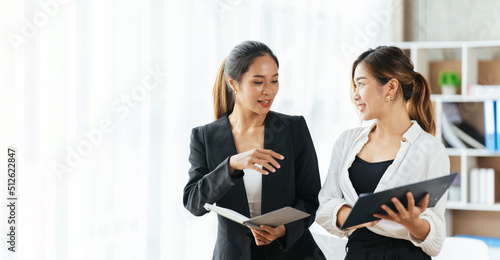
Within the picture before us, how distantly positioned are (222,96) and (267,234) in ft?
1.67

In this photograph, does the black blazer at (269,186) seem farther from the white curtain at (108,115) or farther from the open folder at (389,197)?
the white curtain at (108,115)

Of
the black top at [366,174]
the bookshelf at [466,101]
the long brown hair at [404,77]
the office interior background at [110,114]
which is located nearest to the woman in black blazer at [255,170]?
the black top at [366,174]

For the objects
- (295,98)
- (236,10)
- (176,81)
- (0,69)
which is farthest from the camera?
(295,98)

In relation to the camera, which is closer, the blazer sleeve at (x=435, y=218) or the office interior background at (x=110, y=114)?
the blazer sleeve at (x=435, y=218)

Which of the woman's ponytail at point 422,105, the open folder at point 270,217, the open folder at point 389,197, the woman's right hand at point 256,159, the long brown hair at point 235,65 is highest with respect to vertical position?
the long brown hair at point 235,65

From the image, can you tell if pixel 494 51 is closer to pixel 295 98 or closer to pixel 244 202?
pixel 295 98

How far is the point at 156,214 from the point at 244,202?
68 centimetres

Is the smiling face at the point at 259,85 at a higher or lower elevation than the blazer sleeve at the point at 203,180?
higher

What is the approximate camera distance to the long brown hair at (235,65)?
160cm

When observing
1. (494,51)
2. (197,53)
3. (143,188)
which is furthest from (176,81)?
(494,51)

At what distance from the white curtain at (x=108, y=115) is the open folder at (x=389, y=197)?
97cm

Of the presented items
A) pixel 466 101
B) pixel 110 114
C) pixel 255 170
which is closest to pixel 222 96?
pixel 255 170

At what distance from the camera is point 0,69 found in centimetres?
154

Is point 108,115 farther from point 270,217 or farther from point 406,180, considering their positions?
point 406,180
